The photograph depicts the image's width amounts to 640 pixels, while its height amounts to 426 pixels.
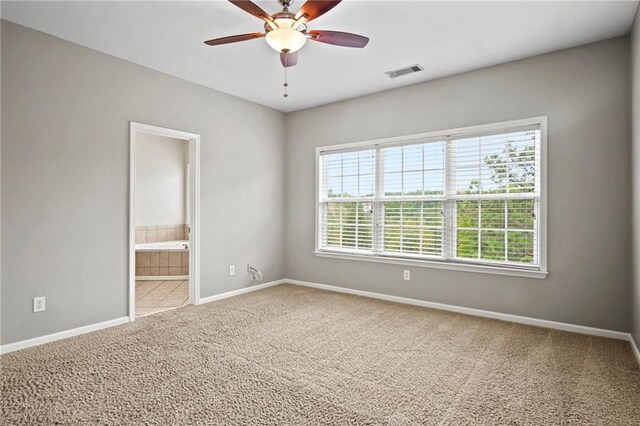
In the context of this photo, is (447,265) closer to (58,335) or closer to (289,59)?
(289,59)

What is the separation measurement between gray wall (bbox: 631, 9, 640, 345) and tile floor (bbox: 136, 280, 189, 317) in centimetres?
462

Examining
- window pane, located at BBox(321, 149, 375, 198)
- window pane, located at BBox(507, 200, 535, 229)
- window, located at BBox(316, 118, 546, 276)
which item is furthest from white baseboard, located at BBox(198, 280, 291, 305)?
window pane, located at BBox(507, 200, 535, 229)

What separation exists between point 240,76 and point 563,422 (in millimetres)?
4221

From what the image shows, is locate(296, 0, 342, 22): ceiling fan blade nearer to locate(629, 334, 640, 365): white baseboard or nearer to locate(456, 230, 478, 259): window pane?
locate(456, 230, 478, 259): window pane

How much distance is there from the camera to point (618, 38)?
3225mm

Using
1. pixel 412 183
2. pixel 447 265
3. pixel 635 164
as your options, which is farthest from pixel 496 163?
pixel 447 265

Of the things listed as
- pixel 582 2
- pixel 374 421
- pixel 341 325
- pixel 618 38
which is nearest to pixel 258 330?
pixel 341 325

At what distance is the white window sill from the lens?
3.65 metres

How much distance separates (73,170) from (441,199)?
3.88 m

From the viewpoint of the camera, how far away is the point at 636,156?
288 cm

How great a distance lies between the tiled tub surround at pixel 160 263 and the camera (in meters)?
6.06

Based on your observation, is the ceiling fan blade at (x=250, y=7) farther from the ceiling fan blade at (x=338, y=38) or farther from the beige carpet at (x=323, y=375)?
the beige carpet at (x=323, y=375)

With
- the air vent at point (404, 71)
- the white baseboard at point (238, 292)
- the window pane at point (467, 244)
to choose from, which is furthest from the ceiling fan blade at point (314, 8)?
the white baseboard at point (238, 292)

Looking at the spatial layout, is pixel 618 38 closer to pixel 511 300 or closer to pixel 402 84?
pixel 402 84
